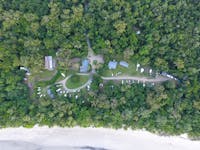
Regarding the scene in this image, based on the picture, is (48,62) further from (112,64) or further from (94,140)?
(94,140)

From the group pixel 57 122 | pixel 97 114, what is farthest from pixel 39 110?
pixel 97 114

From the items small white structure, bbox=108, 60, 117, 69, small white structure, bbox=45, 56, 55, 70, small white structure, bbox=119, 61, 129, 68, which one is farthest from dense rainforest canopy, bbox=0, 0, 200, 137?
small white structure, bbox=119, 61, 129, 68

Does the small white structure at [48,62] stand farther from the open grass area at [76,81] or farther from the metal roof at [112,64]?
the metal roof at [112,64]

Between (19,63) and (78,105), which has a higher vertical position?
(19,63)

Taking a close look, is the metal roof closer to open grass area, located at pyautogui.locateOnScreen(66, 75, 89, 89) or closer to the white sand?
open grass area, located at pyautogui.locateOnScreen(66, 75, 89, 89)

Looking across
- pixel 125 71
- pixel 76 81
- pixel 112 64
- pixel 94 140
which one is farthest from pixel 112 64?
pixel 94 140

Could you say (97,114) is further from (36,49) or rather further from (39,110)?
(36,49)

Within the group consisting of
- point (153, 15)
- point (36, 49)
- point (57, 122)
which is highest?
point (153, 15)
